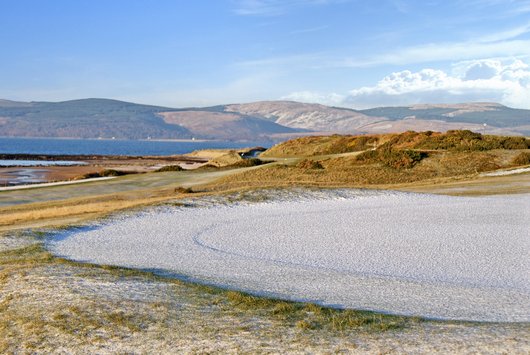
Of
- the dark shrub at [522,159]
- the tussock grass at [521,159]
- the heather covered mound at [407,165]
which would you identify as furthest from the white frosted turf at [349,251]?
the dark shrub at [522,159]

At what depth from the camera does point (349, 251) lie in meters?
18.6

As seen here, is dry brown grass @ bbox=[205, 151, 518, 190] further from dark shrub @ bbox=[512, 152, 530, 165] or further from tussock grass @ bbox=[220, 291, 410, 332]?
tussock grass @ bbox=[220, 291, 410, 332]

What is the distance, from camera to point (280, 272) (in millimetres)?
15328

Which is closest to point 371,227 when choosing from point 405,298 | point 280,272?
point 280,272

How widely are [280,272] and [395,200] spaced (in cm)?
1751

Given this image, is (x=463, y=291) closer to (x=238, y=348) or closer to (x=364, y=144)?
(x=238, y=348)

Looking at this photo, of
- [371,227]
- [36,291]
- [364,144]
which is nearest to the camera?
[36,291]

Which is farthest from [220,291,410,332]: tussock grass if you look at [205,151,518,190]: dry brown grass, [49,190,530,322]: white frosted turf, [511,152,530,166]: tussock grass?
[511,152,530,166]: tussock grass

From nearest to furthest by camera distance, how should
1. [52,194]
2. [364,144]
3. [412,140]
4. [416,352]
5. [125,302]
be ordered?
[416,352] < [125,302] < [52,194] < [412,140] < [364,144]

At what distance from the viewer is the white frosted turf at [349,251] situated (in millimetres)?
12883

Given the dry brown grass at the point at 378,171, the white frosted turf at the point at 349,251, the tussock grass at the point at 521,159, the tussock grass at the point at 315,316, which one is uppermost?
the tussock grass at the point at 521,159

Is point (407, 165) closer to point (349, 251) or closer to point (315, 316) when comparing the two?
point (349, 251)

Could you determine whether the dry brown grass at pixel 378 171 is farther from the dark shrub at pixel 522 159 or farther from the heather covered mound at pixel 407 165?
the dark shrub at pixel 522 159

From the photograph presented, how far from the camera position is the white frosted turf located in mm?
12883
